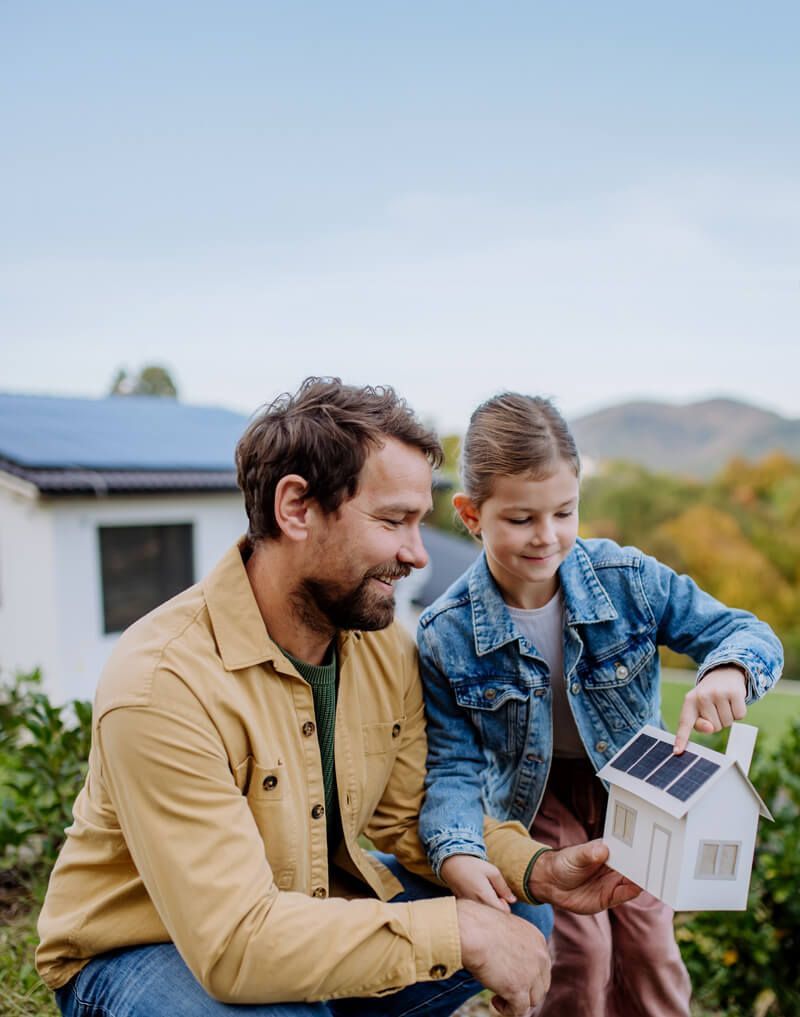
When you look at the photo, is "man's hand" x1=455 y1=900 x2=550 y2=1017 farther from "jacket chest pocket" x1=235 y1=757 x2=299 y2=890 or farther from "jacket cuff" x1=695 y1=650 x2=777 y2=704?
"jacket cuff" x1=695 y1=650 x2=777 y2=704

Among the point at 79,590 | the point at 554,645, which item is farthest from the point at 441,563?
the point at 554,645

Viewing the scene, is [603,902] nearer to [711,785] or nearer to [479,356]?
[711,785]

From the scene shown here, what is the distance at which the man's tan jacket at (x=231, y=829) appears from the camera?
5.53 ft

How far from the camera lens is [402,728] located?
7.68 feet

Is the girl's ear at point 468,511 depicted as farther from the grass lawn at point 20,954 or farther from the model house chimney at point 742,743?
the grass lawn at point 20,954

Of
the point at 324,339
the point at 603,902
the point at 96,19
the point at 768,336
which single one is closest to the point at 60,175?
the point at 96,19

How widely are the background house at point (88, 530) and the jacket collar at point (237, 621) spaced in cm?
873

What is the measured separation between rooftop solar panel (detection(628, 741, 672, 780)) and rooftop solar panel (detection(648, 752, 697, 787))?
18mm

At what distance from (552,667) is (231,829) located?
1.07 m

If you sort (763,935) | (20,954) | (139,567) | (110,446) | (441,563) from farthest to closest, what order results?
(441,563) → (110,446) → (139,567) → (763,935) → (20,954)

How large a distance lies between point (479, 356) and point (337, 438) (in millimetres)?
17905

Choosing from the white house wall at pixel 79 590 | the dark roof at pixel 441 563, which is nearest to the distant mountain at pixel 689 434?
the dark roof at pixel 441 563

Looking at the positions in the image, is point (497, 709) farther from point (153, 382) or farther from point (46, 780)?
point (153, 382)

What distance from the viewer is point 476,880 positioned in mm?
2031
